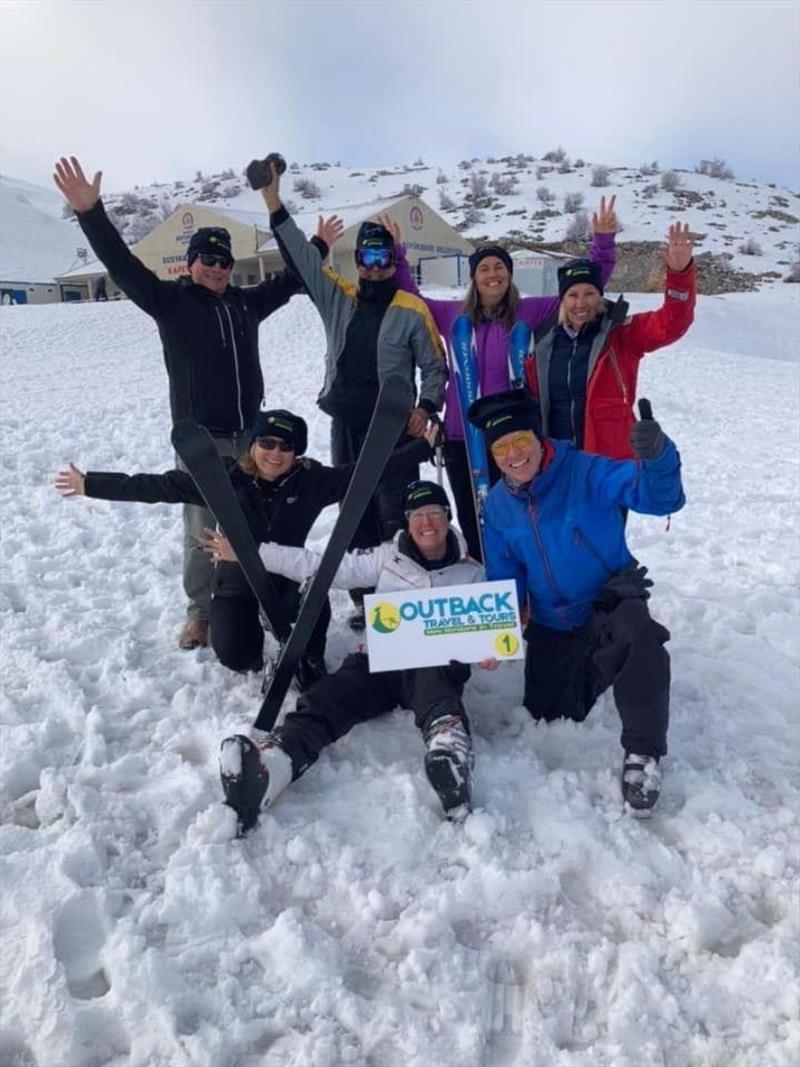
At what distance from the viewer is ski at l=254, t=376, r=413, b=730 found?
3334 mm

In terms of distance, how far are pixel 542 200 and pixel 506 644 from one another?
5614cm

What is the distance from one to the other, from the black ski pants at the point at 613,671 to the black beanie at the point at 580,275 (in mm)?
1587

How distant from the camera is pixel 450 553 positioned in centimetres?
360

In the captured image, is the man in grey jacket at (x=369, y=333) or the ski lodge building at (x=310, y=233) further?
the ski lodge building at (x=310, y=233)

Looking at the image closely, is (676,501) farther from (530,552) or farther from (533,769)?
(533,769)

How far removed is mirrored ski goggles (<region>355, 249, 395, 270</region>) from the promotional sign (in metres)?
1.81

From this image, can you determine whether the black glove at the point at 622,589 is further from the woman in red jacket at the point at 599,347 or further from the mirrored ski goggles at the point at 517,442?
the woman in red jacket at the point at 599,347

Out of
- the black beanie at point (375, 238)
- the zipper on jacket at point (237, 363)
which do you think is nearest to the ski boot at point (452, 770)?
the zipper on jacket at point (237, 363)

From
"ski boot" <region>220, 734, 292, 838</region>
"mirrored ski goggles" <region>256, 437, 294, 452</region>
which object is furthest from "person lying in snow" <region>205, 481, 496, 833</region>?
"mirrored ski goggles" <region>256, 437, 294, 452</region>

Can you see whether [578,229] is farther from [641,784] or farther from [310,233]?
[641,784]

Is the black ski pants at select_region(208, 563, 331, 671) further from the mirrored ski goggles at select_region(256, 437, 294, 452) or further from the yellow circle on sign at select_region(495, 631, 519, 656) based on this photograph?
the yellow circle on sign at select_region(495, 631, 519, 656)

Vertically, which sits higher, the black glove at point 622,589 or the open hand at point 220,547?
the open hand at point 220,547

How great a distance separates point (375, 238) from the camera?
4012 mm

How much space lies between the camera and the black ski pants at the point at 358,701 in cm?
309
